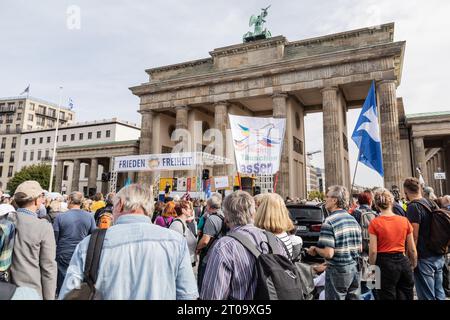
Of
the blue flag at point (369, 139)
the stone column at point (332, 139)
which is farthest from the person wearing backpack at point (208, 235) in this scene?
the stone column at point (332, 139)

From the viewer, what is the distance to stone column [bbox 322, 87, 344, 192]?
2719 cm

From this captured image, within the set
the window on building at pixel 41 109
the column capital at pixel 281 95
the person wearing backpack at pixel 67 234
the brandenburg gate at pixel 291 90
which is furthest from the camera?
the window on building at pixel 41 109

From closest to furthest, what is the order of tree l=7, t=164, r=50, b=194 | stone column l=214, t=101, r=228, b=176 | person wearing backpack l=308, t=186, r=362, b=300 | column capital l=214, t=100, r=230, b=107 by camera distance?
person wearing backpack l=308, t=186, r=362, b=300
stone column l=214, t=101, r=228, b=176
column capital l=214, t=100, r=230, b=107
tree l=7, t=164, r=50, b=194

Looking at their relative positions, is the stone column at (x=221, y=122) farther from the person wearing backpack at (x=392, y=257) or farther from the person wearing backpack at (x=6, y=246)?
the person wearing backpack at (x=6, y=246)

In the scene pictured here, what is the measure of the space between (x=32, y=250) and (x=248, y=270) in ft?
8.24

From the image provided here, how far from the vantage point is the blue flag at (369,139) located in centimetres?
880

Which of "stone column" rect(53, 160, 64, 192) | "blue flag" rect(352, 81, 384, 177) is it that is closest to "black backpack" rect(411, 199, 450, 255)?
"blue flag" rect(352, 81, 384, 177)

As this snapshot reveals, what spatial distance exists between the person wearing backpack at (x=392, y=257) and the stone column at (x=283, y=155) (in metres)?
23.8

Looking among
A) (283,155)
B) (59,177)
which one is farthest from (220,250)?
(59,177)

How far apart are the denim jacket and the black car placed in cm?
710

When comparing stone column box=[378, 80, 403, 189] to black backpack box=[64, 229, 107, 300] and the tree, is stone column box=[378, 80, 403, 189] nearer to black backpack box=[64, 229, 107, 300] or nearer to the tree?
black backpack box=[64, 229, 107, 300]
